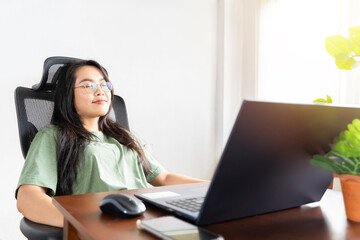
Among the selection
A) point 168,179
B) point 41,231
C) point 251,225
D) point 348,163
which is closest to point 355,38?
point 348,163

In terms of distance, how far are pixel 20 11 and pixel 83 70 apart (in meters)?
0.89

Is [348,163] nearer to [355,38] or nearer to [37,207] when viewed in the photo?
[355,38]

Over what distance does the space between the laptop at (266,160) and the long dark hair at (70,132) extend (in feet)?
2.27

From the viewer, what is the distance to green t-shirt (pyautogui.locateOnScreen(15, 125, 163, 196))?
1.21 meters

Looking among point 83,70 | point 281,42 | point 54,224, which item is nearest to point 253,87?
point 281,42

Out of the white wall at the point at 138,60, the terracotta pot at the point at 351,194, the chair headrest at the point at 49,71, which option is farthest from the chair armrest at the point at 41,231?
the white wall at the point at 138,60

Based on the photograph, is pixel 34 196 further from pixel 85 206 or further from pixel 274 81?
pixel 274 81

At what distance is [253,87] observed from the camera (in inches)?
114

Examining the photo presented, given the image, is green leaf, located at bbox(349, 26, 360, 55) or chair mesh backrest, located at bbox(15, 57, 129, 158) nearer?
green leaf, located at bbox(349, 26, 360, 55)

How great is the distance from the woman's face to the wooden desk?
82cm

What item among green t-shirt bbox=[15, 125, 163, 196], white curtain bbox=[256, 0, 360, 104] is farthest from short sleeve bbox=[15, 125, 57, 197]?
white curtain bbox=[256, 0, 360, 104]

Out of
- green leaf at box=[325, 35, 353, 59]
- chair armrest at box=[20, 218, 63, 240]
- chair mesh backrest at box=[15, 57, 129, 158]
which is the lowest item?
chair armrest at box=[20, 218, 63, 240]

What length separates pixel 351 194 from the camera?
2.18ft

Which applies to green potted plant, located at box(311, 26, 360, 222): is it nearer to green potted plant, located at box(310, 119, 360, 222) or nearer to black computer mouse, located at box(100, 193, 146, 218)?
green potted plant, located at box(310, 119, 360, 222)
